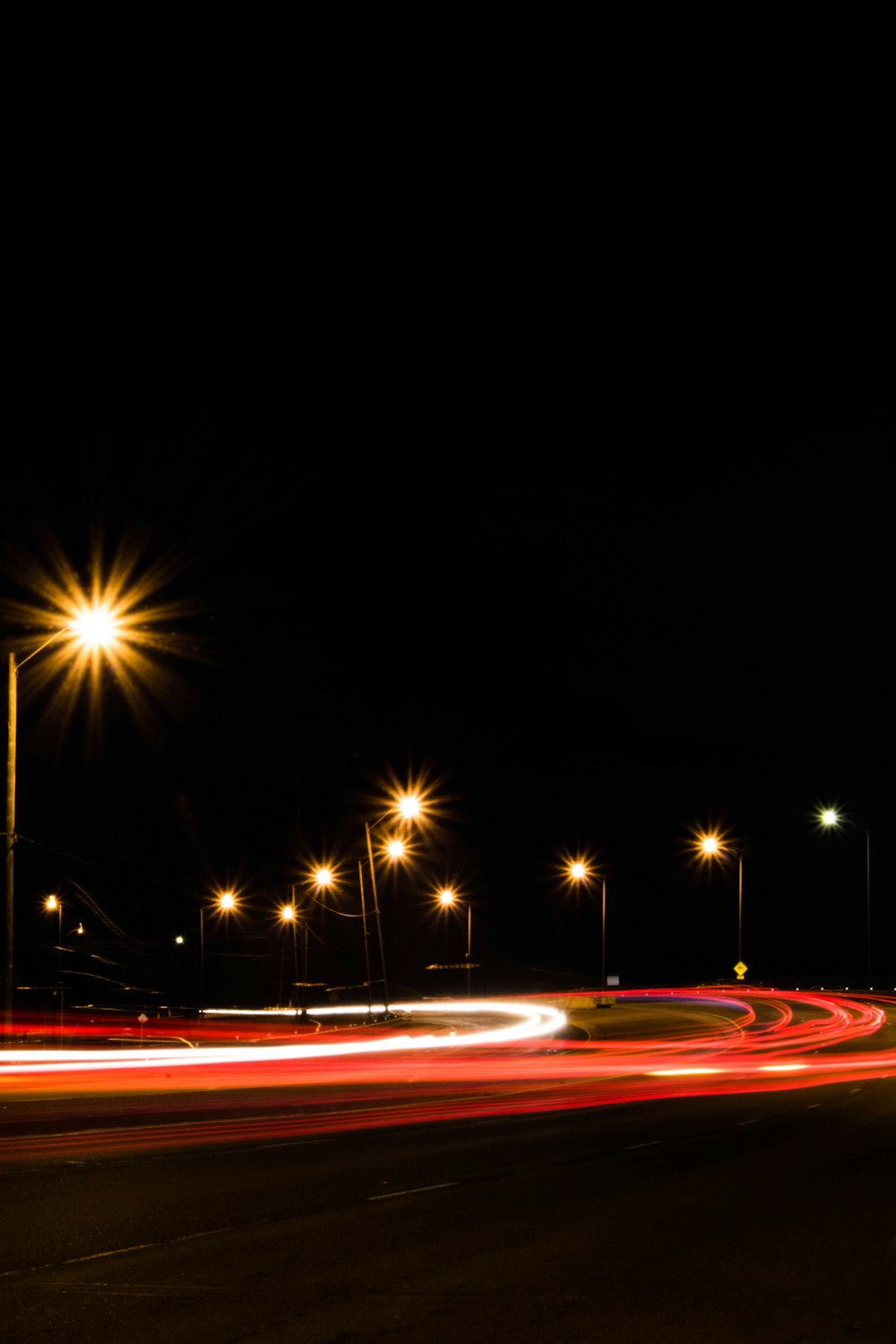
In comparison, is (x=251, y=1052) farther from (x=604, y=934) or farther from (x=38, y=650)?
(x=604, y=934)

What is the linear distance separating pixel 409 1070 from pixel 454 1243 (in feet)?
69.3

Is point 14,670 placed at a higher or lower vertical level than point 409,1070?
higher

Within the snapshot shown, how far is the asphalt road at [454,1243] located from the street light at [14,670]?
28.0ft

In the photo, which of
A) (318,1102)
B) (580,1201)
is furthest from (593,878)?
(580,1201)

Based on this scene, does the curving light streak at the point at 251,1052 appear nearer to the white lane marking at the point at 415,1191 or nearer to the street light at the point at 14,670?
the street light at the point at 14,670

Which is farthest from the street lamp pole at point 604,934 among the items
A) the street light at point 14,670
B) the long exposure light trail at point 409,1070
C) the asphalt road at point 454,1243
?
the asphalt road at point 454,1243

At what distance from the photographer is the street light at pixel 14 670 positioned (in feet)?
76.9

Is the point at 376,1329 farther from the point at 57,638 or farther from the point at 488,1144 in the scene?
the point at 57,638

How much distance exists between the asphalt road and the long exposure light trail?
107 inches

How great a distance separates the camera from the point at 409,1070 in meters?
31.5

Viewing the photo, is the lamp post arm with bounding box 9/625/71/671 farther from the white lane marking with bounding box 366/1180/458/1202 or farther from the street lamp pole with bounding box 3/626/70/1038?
the white lane marking with bounding box 366/1180/458/1202

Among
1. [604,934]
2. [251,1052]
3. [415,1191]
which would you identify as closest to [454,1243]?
[415,1191]

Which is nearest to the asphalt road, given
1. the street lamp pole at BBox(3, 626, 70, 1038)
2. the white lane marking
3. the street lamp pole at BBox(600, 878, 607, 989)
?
the white lane marking

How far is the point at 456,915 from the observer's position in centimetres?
10231
